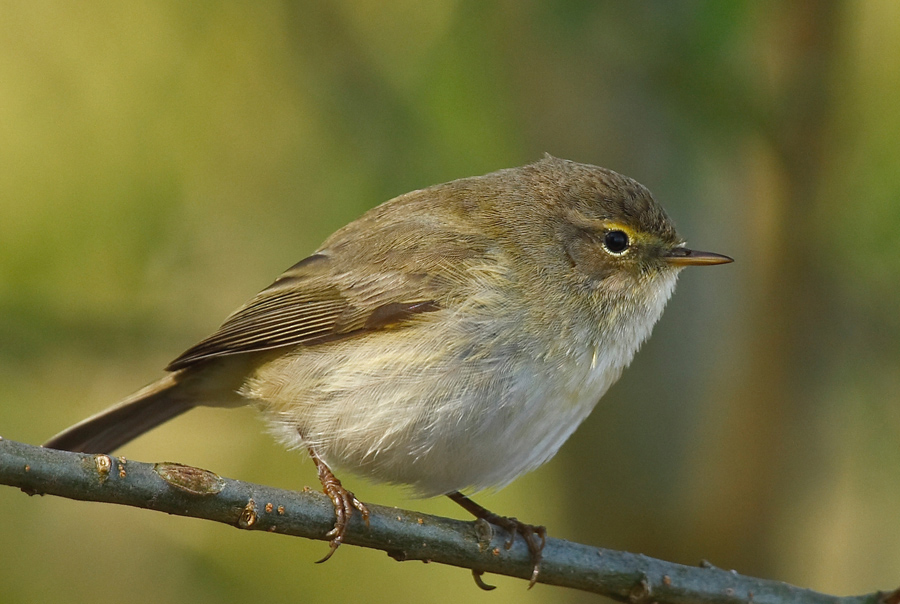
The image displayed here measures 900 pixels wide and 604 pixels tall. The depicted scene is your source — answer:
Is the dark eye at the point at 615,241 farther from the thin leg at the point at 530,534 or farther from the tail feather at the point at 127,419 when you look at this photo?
the tail feather at the point at 127,419

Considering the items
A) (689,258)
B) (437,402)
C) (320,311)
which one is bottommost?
(437,402)

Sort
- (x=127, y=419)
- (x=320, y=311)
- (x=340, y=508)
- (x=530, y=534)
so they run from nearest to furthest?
1. (x=340, y=508)
2. (x=530, y=534)
3. (x=320, y=311)
4. (x=127, y=419)

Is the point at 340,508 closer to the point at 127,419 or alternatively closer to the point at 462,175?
the point at 127,419

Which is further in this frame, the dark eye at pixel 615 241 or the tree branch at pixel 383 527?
the dark eye at pixel 615 241

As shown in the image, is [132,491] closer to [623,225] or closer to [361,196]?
[623,225]

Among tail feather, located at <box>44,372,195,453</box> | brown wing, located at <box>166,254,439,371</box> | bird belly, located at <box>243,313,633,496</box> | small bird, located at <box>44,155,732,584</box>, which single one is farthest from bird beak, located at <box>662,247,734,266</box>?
tail feather, located at <box>44,372,195,453</box>

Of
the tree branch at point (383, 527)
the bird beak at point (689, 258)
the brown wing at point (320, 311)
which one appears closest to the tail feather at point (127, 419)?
the brown wing at point (320, 311)

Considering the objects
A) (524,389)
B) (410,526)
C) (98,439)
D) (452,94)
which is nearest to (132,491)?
(410,526)

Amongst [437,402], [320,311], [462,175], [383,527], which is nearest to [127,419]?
[320,311]
